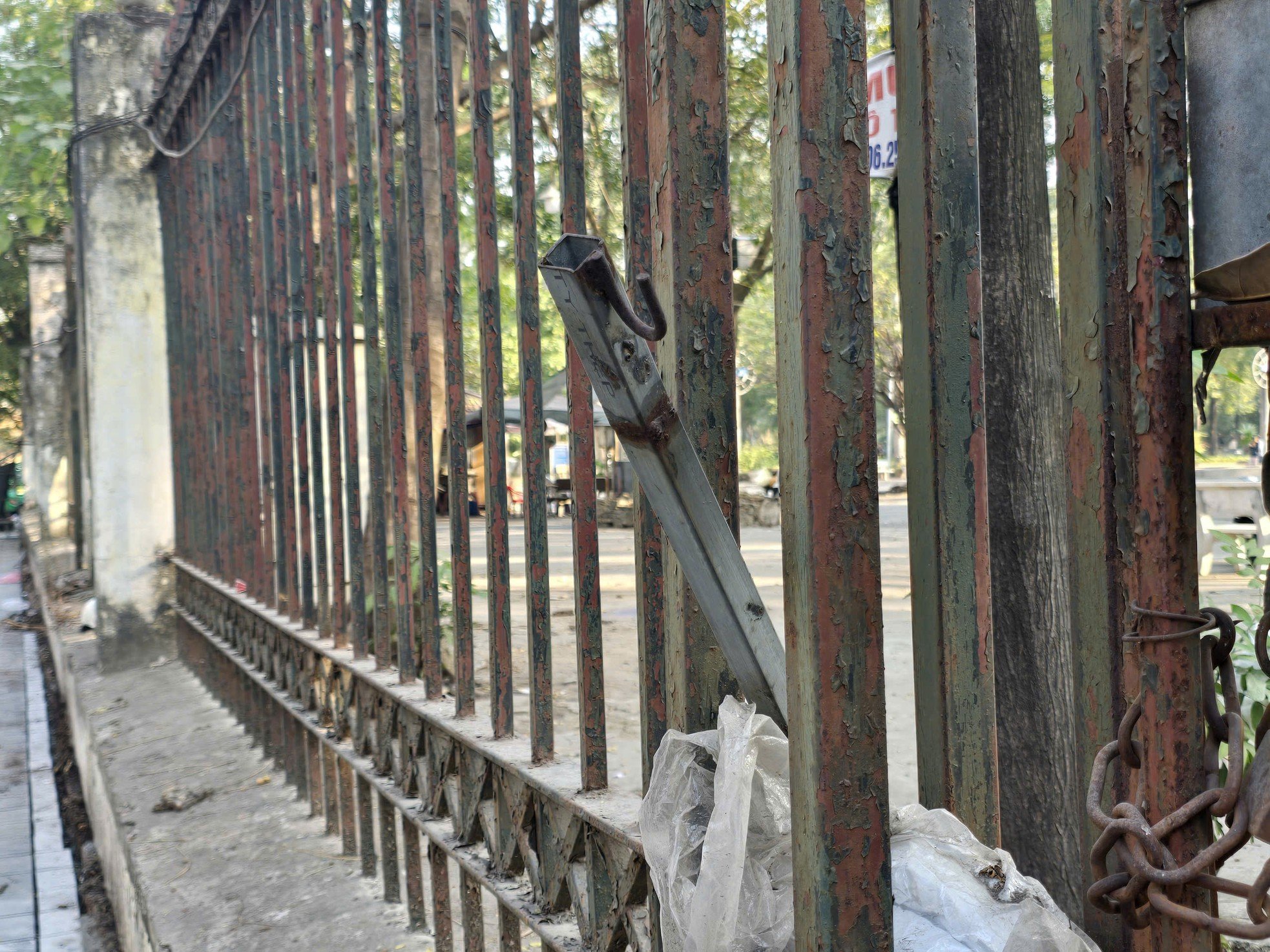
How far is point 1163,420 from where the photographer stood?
872mm

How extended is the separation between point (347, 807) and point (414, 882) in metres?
0.70

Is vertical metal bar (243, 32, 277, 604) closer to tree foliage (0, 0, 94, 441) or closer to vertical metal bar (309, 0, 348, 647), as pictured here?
vertical metal bar (309, 0, 348, 647)

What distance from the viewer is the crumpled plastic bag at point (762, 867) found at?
1.16 metres

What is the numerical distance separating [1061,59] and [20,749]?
8091 mm

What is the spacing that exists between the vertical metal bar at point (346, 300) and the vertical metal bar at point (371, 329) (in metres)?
0.10

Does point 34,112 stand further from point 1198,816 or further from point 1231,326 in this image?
point 1198,816

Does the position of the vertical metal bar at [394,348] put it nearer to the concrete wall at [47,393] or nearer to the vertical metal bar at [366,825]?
the vertical metal bar at [366,825]

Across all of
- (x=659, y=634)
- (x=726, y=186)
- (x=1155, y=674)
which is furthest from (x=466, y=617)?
(x=1155, y=674)

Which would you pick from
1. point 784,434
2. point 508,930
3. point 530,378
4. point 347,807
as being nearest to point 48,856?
point 347,807

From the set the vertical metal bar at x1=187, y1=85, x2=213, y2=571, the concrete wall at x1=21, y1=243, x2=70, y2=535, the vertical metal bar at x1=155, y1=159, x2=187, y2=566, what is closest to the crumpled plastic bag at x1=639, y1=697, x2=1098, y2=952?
the vertical metal bar at x1=187, y1=85, x2=213, y2=571

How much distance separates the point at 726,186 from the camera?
1531 millimetres

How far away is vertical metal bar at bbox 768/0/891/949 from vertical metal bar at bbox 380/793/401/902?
2.25 meters

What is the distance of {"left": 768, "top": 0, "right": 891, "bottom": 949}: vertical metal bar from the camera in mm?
1168

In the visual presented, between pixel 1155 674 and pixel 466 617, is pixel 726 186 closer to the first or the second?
pixel 1155 674
